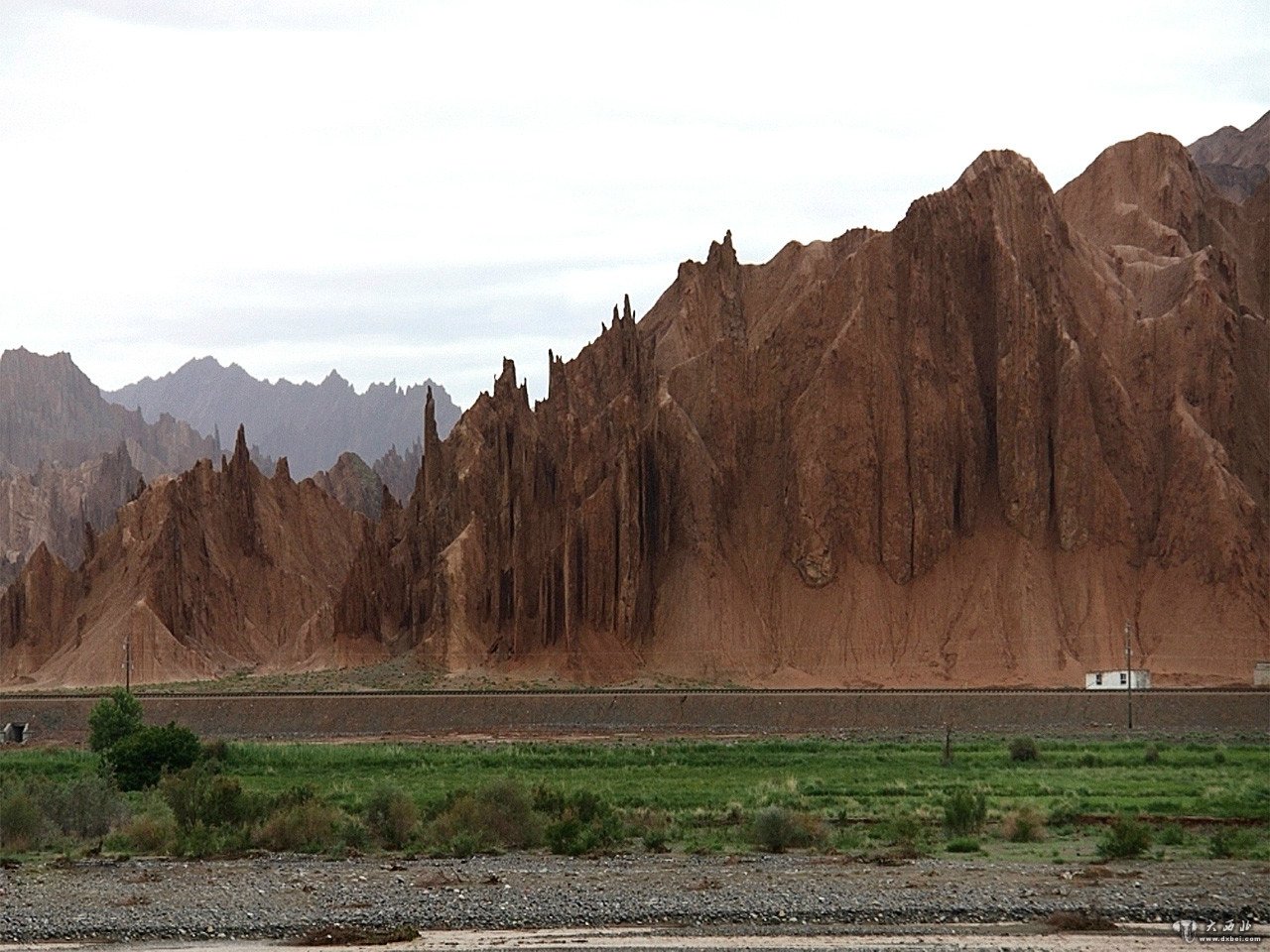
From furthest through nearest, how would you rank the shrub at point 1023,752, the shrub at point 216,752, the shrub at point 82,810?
the shrub at point 216,752 → the shrub at point 1023,752 → the shrub at point 82,810

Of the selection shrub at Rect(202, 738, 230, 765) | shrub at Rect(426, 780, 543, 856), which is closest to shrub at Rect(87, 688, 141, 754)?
shrub at Rect(202, 738, 230, 765)

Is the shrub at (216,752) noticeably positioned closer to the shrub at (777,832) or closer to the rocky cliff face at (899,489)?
the shrub at (777,832)

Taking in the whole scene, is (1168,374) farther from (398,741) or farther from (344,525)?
(344,525)

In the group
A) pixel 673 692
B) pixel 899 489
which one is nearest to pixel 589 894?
pixel 673 692

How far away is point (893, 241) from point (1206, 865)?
84009 millimetres

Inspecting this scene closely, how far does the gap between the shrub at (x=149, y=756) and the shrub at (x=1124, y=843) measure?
29096 mm

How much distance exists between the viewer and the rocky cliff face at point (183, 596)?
423 feet

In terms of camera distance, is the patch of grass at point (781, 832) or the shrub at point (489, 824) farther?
the shrub at point (489, 824)

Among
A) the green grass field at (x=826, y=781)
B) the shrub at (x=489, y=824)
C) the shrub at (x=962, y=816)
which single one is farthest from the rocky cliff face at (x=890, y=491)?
the shrub at (x=489, y=824)

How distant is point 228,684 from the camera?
115m

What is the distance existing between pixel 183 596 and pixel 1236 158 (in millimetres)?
109268

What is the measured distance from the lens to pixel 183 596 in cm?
13600

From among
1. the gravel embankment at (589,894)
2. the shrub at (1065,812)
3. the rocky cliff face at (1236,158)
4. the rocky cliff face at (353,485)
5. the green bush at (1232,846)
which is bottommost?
the gravel embankment at (589,894)

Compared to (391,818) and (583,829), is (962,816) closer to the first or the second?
(583,829)
